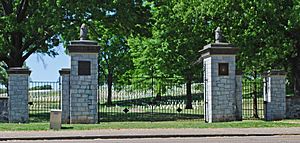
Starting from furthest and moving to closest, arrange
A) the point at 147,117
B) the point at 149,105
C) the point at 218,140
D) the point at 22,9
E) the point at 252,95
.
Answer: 1. the point at 252,95
2. the point at 22,9
3. the point at 149,105
4. the point at 147,117
5. the point at 218,140

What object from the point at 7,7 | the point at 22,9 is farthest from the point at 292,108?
the point at 7,7

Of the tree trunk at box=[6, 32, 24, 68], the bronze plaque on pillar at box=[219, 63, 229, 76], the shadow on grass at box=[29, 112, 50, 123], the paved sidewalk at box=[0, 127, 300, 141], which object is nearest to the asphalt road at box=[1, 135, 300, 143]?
the paved sidewalk at box=[0, 127, 300, 141]

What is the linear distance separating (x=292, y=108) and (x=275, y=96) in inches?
51.0

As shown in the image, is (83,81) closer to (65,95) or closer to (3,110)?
(65,95)

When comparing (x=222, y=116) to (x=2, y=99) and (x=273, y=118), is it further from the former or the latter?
(x=2, y=99)

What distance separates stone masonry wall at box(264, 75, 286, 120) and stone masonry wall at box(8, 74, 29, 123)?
450 inches

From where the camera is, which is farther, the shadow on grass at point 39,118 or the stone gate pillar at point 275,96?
the shadow on grass at point 39,118

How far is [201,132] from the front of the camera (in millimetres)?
16453

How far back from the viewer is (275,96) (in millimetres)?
23375

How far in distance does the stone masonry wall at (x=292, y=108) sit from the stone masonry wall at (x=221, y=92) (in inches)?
155

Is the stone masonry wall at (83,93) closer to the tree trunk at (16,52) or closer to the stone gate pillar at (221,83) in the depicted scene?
the stone gate pillar at (221,83)

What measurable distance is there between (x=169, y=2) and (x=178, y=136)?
19915 millimetres

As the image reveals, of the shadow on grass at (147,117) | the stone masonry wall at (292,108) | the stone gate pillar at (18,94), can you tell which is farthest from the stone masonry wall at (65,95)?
the stone masonry wall at (292,108)

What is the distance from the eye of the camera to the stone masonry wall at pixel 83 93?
20172mm
